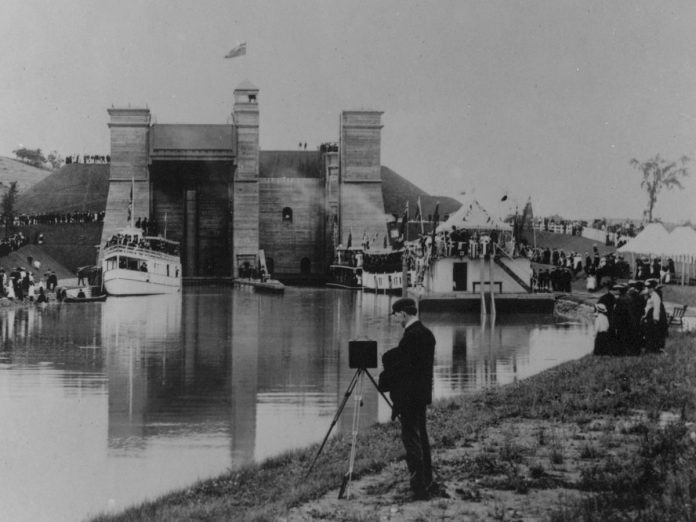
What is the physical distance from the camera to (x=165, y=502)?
8906 millimetres

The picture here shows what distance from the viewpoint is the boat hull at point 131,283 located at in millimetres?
44469

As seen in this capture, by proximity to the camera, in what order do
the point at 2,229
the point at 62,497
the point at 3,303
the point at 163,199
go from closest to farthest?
1. the point at 62,497
2. the point at 3,303
3. the point at 2,229
4. the point at 163,199

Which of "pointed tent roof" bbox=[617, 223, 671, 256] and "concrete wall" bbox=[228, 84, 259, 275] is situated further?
"concrete wall" bbox=[228, 84, 259, 275]

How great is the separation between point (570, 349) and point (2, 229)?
2014 inches

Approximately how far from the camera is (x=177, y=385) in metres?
17.5

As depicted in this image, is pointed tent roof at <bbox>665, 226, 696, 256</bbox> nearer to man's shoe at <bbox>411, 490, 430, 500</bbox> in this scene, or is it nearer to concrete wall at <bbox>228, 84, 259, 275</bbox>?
man's shoe at <bbox>411, 490, 430, 500</bbox>

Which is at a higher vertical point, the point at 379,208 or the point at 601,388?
the point at 379,208

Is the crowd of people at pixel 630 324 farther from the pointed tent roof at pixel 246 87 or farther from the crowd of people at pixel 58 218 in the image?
the crowd of people at pixel 58 218

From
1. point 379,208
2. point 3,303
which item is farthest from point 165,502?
point 379,208

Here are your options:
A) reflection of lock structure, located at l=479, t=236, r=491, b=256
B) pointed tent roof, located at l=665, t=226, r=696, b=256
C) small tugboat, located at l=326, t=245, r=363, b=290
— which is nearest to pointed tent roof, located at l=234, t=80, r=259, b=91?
small tugboat, located at l=326, t=245, r=363, b=290

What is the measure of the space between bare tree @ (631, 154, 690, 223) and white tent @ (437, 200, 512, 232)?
5116 mm

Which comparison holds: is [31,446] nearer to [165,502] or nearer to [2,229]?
[165,502]

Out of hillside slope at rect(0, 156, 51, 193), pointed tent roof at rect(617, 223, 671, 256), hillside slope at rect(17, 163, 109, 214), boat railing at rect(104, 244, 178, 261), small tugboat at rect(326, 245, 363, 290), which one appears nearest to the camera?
pointed tent roof at rect(617, 223, 671, 256)

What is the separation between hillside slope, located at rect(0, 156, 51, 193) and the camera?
329ft
